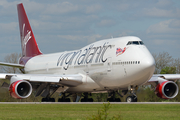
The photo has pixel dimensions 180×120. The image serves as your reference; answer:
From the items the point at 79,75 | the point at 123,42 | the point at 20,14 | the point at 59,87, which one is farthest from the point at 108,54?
the point at 20,14

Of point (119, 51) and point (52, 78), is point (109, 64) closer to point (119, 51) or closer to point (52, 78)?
point (119, 51)

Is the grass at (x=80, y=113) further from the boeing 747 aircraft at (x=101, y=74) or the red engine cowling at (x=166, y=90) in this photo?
the red engine cowling at (x=166, y=90)

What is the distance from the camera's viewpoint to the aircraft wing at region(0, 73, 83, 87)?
27172mm

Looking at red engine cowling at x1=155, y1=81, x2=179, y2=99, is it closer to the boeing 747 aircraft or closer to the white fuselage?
the boeing 747 aircraft

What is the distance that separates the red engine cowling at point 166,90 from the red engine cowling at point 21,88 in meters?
10.1

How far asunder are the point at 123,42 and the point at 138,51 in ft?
5.46

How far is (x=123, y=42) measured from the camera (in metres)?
26.1

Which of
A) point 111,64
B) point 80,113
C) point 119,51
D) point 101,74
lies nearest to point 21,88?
point 101,74

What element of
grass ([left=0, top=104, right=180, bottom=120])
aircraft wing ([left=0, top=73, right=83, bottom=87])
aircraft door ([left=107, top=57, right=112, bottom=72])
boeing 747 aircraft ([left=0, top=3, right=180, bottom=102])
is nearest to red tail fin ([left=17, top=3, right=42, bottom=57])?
boeing 747 aircraft ([left=0, top=3, right=180, bottom=102])

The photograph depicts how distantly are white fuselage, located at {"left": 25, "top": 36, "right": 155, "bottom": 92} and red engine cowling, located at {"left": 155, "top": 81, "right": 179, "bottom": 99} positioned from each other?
3354 mm

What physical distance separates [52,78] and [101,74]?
4009 mm

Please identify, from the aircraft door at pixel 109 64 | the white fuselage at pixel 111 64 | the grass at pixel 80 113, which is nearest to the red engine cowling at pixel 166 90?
the white fuselage at pixel 111 64

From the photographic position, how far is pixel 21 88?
26.0 m

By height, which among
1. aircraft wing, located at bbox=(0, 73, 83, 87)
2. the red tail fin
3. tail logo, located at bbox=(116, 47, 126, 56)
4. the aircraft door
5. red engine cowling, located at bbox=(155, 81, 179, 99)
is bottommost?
red engine cowling, located at bbox=(155, 81, 179, 99)
